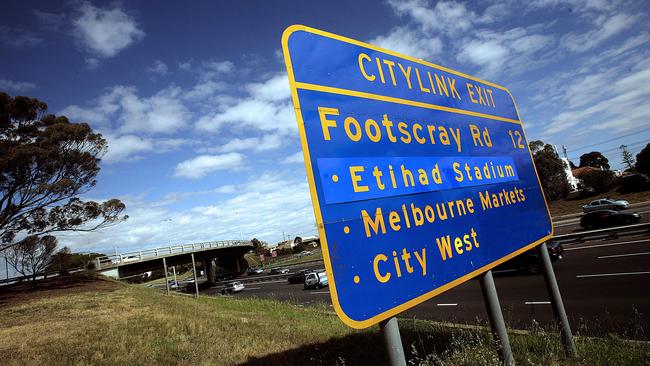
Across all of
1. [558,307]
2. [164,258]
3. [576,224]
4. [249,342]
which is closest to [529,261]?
[558,307]

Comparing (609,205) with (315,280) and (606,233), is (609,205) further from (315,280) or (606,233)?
(315,280)

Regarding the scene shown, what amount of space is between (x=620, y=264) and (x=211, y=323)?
15.8 metres

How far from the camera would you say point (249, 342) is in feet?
28.0

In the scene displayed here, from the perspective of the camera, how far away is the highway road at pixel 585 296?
26.6ft

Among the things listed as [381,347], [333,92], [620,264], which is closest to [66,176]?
[381,347]

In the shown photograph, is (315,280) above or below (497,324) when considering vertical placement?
below

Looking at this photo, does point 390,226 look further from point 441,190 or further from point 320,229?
point 441,190

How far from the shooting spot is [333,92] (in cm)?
245

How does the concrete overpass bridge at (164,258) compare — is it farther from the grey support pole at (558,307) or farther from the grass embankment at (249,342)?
the grey support pole at (558,307)

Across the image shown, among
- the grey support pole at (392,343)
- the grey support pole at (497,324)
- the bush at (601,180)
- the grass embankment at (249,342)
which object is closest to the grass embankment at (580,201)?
the bush at (601,180)

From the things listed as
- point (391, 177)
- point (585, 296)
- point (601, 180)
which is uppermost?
point (391, 177)

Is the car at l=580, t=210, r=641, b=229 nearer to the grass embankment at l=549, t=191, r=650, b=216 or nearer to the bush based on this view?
the grass embankment at l=549, t=191, r=650, b=216

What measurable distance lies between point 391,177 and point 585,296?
37.9 feet

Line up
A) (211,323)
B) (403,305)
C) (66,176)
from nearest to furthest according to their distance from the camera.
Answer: (403,305) < (211,323) < (66,176)
